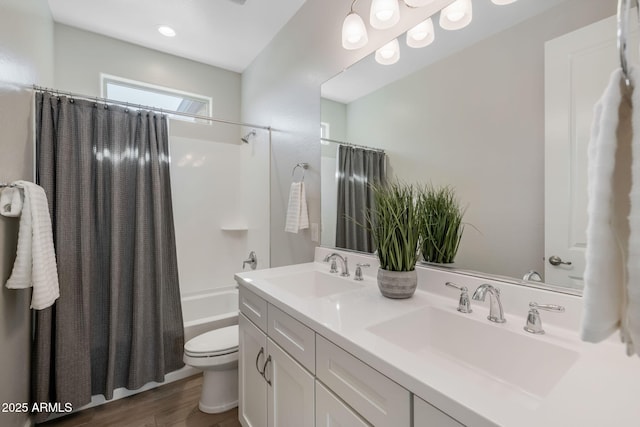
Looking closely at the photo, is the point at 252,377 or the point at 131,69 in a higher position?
the point at 131,69

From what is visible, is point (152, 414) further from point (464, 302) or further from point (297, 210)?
point (464, 302)

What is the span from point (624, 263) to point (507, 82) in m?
0.92

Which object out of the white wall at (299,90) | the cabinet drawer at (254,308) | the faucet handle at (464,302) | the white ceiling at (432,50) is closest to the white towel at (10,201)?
the cabinet drawer at (254,308)

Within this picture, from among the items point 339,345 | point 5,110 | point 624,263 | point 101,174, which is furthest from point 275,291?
point 101,174

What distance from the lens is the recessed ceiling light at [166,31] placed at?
2.32m

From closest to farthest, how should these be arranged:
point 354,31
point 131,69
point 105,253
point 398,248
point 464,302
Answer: point 464,302 < point 398,248 < point 354,31 < point 105,253 < point 131,69

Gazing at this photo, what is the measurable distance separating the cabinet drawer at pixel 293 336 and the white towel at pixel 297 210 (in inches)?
32.6

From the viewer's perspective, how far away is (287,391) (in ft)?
3.58

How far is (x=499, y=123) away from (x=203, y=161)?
2640mm

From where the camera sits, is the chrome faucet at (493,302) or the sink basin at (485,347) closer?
the sink basin at (485,347)

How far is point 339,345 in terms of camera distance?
818 mm

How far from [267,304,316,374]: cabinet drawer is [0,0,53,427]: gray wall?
1174 mm

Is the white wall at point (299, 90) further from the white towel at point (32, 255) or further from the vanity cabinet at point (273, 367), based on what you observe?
the white towel at point (32, 255)

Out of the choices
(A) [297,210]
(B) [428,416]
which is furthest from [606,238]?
(A) [297,210]
